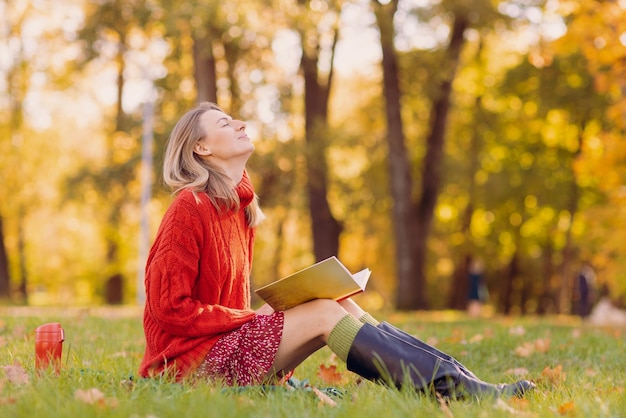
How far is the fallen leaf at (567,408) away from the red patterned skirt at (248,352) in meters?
1.26

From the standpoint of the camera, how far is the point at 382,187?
982 inches

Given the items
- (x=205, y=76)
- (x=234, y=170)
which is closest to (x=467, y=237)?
(x=205, y=76)

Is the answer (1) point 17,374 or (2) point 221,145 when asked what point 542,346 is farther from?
(1) point 17,374

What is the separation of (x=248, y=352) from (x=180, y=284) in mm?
449

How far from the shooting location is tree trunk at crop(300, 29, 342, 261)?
62.6 ft

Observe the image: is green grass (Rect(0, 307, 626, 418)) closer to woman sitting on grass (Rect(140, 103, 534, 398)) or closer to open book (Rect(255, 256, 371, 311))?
woman sitting on grass (Rect(140, 103, 534, 398))

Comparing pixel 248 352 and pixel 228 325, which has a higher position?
pixel 228 325

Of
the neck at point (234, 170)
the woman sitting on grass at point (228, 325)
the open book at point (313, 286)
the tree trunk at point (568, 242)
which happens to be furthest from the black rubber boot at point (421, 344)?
the tree trunk at point (568, 242)

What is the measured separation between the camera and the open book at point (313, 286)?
3.69m

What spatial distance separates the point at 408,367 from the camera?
357cm

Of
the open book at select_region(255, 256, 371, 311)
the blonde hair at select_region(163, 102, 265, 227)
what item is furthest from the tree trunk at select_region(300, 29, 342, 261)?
the open book at select_region(255, 256, 371, 311)

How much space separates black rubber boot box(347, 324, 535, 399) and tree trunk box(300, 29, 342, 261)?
15.4m

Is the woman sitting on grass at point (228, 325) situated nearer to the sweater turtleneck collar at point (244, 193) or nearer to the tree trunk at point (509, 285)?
the sweater turtleneck collar at point (244, 193)

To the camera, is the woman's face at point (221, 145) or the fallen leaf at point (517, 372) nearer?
the woman's face at point (221, 145)
